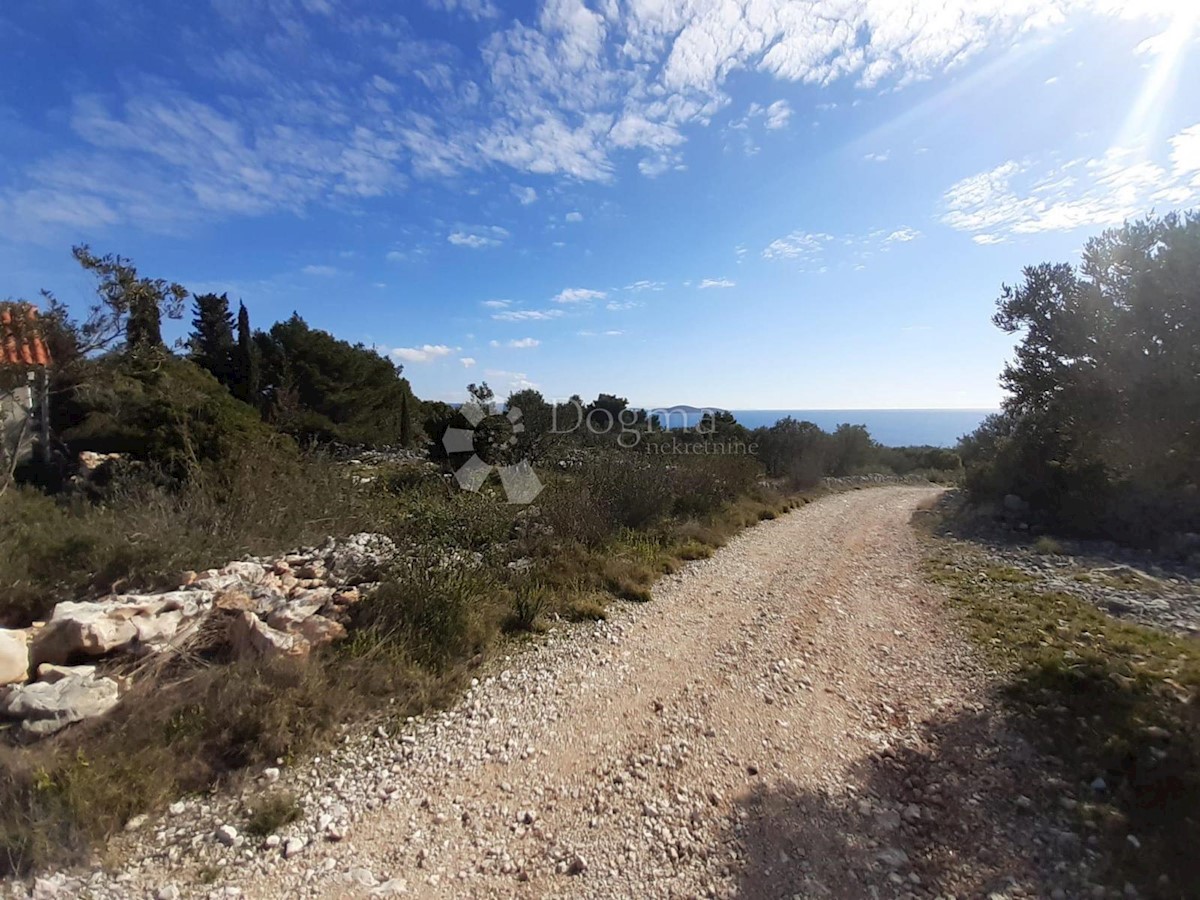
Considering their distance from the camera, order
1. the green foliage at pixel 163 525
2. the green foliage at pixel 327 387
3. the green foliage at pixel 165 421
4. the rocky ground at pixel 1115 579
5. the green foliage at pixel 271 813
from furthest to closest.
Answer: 1. the green foliage at pixel 327 387
2. the green foliage at pixel 165 421
3. the rocky ground at pixel 1115 579
4. the green foliage at pixel 163 525
5. the green foliage at pixel 271 813

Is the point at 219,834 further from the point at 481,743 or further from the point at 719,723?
the point at 719,723

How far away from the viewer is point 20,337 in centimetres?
683

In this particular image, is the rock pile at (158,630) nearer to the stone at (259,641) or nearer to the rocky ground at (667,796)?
the stone at (259,641)

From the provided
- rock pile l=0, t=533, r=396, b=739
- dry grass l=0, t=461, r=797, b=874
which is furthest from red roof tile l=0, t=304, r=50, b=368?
rock pile l=0, t=533, r=396, b=739

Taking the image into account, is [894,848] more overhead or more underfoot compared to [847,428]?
more underfoot

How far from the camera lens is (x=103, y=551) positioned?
5.11 metres

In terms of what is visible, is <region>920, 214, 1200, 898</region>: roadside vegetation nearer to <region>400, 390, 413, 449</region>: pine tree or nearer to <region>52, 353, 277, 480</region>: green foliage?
<region>52, 353, 277, 480</region>: green foliage

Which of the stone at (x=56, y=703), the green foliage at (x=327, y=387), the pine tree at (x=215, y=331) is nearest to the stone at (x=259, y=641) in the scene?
the stone at (x=56, y=703)

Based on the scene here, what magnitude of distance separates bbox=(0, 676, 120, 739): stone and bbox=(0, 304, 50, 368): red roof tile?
5.81 meters

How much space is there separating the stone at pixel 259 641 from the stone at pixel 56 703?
0.73m

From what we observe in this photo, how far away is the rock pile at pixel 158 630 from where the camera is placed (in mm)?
3209

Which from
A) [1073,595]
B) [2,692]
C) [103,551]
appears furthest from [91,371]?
[1073,595]

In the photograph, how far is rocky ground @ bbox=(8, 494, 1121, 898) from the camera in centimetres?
250

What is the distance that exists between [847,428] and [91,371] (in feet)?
85.5
